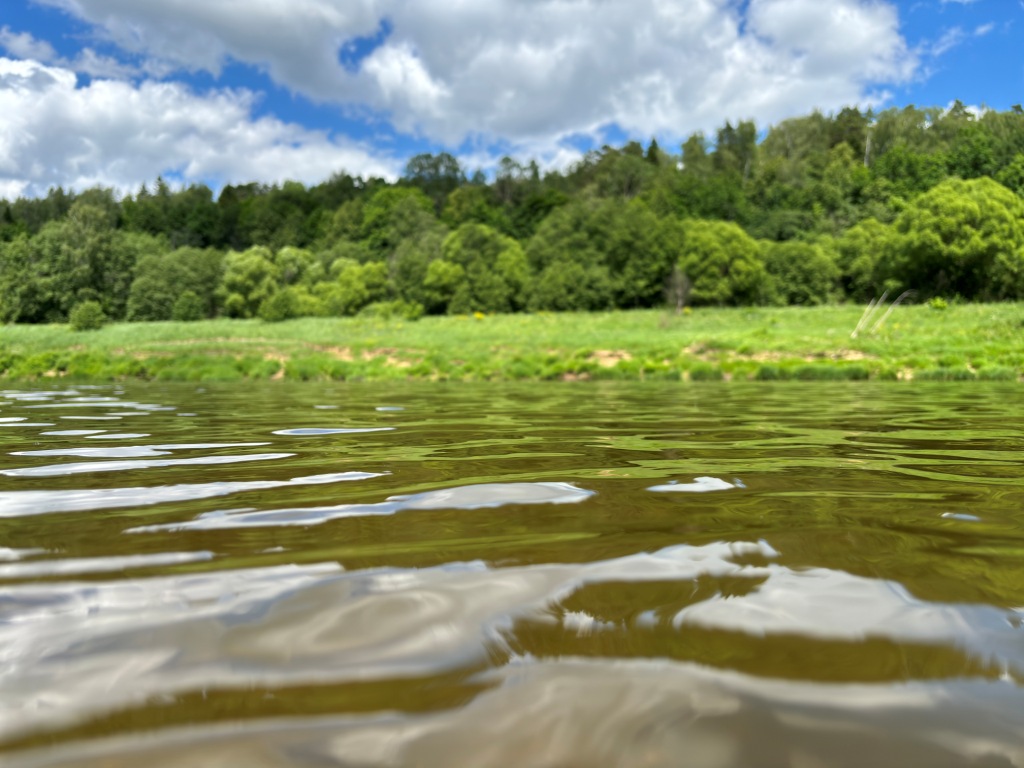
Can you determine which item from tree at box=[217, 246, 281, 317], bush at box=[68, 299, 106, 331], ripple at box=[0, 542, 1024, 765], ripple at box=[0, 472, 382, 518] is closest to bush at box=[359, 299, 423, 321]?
tree at box=[217, 246, 281, 317]

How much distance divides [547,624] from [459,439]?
312 cm

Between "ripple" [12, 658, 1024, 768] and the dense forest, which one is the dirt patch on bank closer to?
"ripple" [12, 658, 1024, 768]

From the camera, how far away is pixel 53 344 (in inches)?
1037

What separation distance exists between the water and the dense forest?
36.4 metres

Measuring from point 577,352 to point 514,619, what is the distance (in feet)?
56.8

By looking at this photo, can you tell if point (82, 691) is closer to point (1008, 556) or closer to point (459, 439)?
point (1008, 556)

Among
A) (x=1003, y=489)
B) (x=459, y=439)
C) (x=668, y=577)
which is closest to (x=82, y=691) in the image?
(x=668, y=577)

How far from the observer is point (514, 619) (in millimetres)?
1221

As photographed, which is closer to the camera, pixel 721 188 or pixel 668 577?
pixel 668 577

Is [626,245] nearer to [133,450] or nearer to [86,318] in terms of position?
[86,318]

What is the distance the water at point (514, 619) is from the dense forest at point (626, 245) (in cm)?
3643

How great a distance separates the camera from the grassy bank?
14.9m

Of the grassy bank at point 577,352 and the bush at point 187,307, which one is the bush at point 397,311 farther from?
the bush at point 187,307

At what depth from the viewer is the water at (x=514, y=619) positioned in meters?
0.85
